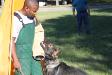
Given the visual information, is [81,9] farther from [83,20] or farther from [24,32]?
[24,32]

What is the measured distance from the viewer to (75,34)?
1845cm

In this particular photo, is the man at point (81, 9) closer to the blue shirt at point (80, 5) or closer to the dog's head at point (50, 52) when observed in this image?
the blue shirt at point (80, 5)

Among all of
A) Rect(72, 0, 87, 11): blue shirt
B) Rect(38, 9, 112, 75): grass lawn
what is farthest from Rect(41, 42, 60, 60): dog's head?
Rect(72, 0, 87, 11): blue shirt

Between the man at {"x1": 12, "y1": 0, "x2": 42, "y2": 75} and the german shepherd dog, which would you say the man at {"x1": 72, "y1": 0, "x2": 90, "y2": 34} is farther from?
the man at {"x1": 12, "y1": 0, "x2": 42, "y2": 75}

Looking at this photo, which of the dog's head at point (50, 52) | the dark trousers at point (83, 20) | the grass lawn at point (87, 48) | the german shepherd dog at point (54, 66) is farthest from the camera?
the dark trousers at point (83, 20)

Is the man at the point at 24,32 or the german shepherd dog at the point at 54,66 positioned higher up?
the man at the point at 24,32

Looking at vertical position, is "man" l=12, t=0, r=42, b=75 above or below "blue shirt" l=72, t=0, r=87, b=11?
above

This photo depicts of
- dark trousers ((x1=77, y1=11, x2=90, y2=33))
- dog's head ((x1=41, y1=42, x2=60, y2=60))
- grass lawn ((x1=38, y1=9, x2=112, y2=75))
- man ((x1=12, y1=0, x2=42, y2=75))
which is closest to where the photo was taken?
man ((x1=12, y1=0, x2=42, y2=75))

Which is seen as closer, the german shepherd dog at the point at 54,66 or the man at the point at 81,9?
the german shepherd dog at the point at 54,66

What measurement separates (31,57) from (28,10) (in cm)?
58

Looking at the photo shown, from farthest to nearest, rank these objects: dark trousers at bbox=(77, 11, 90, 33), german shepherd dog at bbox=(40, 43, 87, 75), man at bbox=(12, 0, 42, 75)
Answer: dark trousers at bbox=(77, 11, 90, 33) → german shepherd dog at bbox=(40, 43, 87, 75) → man at bbox=(12, 0, 42, 75)

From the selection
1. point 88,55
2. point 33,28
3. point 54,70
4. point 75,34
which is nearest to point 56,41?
point 75,34

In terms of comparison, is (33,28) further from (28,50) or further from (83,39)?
(83,39)

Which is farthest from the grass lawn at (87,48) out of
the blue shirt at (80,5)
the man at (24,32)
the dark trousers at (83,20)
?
the man at (24,32)
